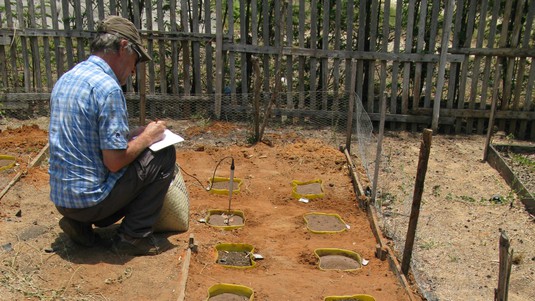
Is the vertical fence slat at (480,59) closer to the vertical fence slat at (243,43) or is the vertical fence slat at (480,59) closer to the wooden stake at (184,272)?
the vertical fence slat at (243,43)

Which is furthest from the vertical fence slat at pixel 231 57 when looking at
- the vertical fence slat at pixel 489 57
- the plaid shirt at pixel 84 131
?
the plaid shirt at pixel 84 131

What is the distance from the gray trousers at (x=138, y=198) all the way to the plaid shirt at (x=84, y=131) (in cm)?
10

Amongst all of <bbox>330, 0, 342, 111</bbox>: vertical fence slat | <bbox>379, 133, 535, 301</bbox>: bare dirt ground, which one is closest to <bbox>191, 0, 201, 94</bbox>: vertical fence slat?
<bbox>330, 0, 342, 111</bbox>: vertical fence slat

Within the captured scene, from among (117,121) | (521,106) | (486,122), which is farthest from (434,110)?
(117,121)

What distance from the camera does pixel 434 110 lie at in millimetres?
8484

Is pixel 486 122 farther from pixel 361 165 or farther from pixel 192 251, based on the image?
pixel 192 251

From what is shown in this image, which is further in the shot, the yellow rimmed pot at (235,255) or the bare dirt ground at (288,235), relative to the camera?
the yellow rimmed pot at (235,255)

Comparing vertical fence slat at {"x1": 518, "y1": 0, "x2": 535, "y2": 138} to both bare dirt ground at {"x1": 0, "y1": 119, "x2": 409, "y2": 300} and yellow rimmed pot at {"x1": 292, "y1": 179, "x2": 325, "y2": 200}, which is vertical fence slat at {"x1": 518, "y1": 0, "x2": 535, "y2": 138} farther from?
yellow rimmed pot at {"x1": 292, "y1": 179, "x2": 325, "y2": 200}

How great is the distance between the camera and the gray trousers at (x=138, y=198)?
4172 millimetres

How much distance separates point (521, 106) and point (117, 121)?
6.92 metres

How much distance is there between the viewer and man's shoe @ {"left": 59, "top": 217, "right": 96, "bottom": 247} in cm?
429

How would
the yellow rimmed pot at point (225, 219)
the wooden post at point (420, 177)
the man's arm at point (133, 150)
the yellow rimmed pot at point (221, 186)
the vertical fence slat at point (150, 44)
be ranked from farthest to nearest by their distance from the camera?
the vertical fence slat at point (150, 44), the yellow rimmed pot at point (221, 186), the yellow rimmed pot at point (225, 219), the wooden post at point (420, 177), the man's arm at point (133, 150)

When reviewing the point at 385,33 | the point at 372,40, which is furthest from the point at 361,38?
the point at 385,33

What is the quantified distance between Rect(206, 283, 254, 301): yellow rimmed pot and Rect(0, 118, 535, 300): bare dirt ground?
0.29 feet
